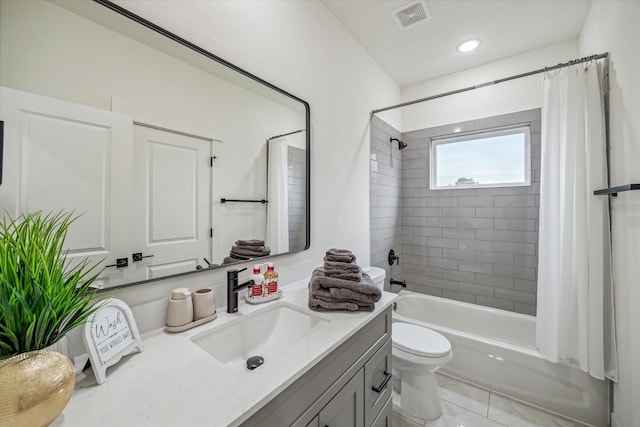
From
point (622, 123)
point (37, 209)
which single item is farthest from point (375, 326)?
point (622, 123)

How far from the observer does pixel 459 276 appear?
104 inches

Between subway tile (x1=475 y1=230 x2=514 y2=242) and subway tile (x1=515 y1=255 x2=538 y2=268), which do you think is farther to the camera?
subway tile (x1=475 y1=230 x2=514 y2=242)

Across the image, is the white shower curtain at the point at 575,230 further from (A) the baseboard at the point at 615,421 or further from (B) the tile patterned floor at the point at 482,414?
(B) the tile patterned floor at the point at 482,414

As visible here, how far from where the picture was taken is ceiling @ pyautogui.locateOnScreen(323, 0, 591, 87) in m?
1.78

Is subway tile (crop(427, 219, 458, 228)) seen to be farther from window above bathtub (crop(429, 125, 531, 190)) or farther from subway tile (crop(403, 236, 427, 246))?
window above bathtub (crop(429, 125, 531, 190))

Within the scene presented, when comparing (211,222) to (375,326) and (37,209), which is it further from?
(375,326)

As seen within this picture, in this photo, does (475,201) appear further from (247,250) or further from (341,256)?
(247,250)

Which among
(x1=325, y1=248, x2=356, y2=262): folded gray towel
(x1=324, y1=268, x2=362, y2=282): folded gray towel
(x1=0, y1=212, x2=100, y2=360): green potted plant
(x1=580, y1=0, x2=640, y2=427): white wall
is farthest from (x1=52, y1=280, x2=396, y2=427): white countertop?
(x1=580, y1=0, x2=640, y2=427): white wall

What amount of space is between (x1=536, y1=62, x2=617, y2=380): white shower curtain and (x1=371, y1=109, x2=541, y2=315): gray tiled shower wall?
689mm

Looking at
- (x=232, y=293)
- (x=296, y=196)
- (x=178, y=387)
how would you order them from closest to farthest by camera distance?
(x=178, y=387), (x=232, y=293), (x=296, y=196)

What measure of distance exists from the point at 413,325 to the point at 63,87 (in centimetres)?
226

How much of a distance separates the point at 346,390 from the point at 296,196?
98 centimetres

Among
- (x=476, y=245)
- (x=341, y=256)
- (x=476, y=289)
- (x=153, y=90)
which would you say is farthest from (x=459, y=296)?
(x=153, y=90)

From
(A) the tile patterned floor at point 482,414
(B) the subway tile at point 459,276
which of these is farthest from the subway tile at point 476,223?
(A) the tile patterned floor at point 482,414
